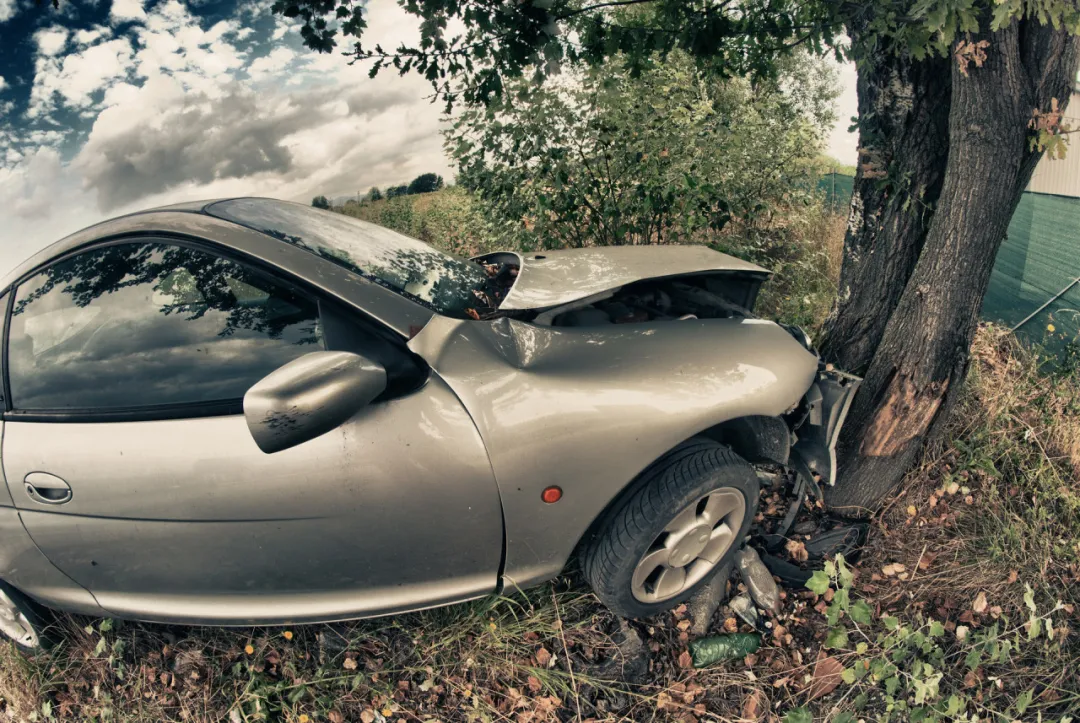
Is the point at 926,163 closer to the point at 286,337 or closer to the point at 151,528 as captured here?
the point at 286,337

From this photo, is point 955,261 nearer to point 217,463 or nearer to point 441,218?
point 217,463

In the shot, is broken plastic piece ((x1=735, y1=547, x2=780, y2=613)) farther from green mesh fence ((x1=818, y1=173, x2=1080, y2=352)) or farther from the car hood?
green mesh fence ((x1=818, y1=173, x2=1080, y2=352))

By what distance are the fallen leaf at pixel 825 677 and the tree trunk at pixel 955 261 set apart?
827 mm

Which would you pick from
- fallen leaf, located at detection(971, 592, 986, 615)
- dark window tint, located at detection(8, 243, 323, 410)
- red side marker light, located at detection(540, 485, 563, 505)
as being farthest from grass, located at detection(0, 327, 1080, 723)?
dark window tint, located at detection(8, 243, 323, 410)

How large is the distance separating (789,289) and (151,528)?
497 cm

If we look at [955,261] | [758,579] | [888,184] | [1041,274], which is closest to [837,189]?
[1041,274]

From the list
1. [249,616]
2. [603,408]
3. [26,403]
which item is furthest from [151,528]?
[603,408]

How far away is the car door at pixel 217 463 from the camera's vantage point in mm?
1964

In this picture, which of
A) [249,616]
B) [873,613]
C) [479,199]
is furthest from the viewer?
[479,199]

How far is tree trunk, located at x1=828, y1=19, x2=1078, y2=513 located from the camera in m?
2.61

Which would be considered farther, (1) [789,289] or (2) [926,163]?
(1) [789,289]

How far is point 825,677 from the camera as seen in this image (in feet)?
7.84

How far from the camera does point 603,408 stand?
2.04 m

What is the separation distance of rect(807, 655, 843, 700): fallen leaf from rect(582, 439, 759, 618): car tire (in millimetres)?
489
